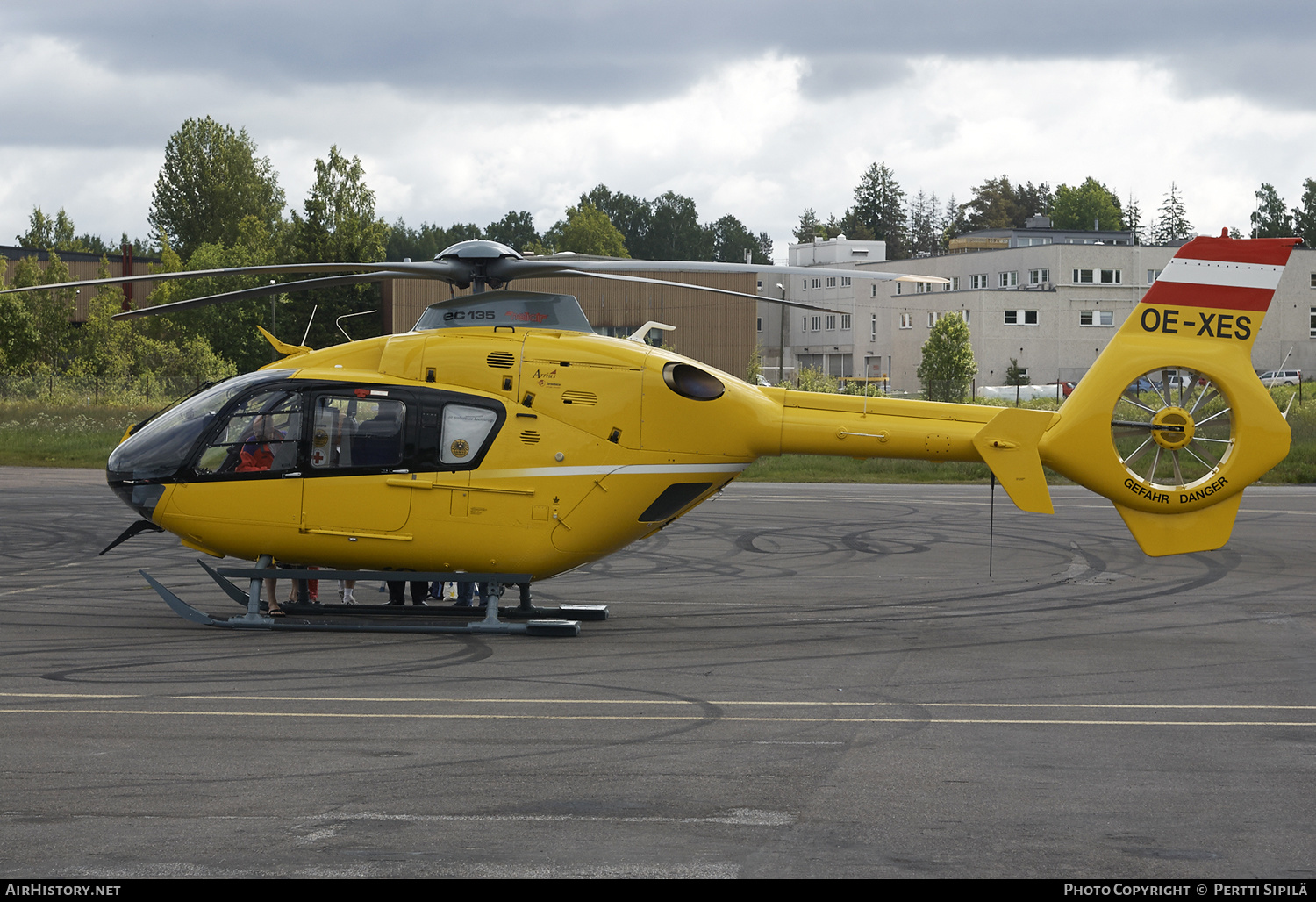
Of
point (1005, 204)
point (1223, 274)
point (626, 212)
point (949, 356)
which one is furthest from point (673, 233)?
point (1223, 274)

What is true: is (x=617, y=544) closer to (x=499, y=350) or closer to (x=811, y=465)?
(x=499, y=350)

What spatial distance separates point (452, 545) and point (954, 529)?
38.3ft

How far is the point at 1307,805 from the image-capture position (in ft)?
23.2

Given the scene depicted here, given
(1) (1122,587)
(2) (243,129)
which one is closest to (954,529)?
(1) (1122,587)

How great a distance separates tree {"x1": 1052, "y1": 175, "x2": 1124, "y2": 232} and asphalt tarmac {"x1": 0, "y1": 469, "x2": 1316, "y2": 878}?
524 feet

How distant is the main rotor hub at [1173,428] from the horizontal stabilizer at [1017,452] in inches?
44.2

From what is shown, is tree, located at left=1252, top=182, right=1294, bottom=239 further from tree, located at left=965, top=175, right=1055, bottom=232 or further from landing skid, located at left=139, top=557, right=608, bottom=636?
landing skid, located at left=139, top=557, right=608, bottom=636

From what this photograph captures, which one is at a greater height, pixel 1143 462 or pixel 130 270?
pixel 130 270

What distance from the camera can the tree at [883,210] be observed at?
180125mm

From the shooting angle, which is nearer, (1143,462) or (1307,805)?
(1307,805)

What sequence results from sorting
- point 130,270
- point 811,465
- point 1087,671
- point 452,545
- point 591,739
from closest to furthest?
1. point 591,739
2. point 1087,671
3. point 452,545
4. point 811,465
5. point 130,270

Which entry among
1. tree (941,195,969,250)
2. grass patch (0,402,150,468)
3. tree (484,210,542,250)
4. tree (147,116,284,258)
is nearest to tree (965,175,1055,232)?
tree (941,195,969,250)

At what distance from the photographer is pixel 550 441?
1259 centimetres

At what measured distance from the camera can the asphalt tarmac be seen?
6270 millimetres
